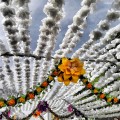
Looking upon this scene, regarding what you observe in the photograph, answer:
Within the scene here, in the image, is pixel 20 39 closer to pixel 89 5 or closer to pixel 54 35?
pixel 54 35

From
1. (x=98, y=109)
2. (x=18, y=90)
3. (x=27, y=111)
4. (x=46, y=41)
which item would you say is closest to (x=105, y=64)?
(x=46, y=41)

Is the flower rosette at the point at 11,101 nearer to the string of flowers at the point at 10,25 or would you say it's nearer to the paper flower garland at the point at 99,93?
the string of flowers at the point at 10,25

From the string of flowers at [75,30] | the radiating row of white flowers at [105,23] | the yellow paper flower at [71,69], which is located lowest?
the yellow paper flower at [71,69]

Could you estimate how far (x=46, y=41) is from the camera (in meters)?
8.91

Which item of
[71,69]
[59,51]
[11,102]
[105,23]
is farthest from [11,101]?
[105,23]

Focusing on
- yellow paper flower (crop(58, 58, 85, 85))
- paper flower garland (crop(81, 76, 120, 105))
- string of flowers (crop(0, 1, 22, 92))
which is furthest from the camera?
paper flower garland (crop(81, 76, 120, 105))

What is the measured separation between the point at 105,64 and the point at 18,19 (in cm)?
532

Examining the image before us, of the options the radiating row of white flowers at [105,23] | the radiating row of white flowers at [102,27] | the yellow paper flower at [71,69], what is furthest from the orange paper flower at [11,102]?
the yellow paper flower at [71,69]

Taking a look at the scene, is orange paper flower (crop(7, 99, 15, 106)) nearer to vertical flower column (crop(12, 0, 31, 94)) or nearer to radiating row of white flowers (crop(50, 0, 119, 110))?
vertical flower column (crop(12, 0, 31, 94))

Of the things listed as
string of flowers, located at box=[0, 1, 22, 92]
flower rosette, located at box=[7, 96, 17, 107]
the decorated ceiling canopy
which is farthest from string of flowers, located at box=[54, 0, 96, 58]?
flower rosette, located at box=[7, 96, 17, 107]

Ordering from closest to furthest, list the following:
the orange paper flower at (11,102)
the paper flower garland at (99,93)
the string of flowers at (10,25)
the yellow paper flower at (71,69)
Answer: the yellow paper flower at (71,69), the string of flowers at (10,25), the paper flower garland at (99,93), the orange paper flower at (11,102)

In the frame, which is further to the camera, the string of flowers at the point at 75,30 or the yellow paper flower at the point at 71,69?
the string of flowers at the point at 75,30

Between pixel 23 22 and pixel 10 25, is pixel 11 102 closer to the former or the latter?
pixel 10 25

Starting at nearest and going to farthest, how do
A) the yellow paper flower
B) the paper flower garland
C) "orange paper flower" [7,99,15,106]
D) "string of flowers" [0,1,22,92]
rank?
1. the yellow paper flower
2. "string of flowers" [0,1,22,92]
3. the paper flower garland
4. "orange paper flower" [7,99,15,106]
